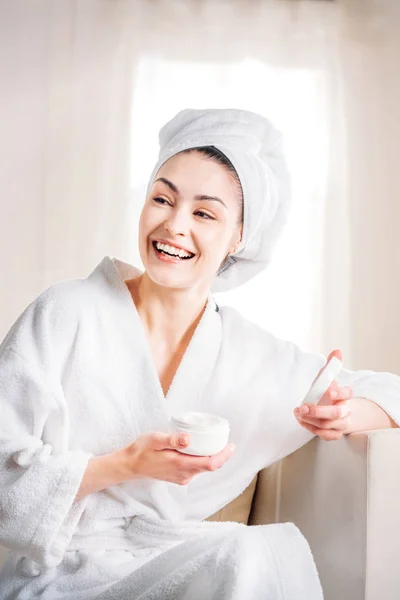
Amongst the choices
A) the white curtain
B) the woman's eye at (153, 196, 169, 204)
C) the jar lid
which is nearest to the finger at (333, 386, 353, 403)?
the jar lid

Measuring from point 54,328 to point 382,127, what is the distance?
1.82 meters

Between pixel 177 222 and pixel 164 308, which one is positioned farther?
pixel 164 308

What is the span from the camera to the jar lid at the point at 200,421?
127 centimetres

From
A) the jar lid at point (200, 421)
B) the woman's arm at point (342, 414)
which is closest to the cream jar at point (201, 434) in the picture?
the jar lid at point (200, 421)

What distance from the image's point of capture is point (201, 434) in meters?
1.27

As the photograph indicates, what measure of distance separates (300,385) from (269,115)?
1477mm

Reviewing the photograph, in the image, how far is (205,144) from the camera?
5.11 feet

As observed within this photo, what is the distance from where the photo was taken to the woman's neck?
1.61 m

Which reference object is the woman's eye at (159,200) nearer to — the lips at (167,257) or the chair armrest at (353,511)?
the lips at (167,257)

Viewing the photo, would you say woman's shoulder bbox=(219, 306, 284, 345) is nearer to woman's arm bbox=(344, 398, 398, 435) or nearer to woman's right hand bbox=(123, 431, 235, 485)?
woman's arm bbox=(344, 398, 398, 435)

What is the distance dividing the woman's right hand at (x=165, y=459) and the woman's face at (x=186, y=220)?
340 millimetres

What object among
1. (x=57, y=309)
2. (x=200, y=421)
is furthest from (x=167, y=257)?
(x=200, y=421)

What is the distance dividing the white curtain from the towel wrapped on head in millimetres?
1156

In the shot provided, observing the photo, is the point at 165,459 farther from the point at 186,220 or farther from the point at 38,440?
the point at 186,220
